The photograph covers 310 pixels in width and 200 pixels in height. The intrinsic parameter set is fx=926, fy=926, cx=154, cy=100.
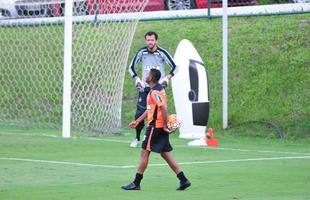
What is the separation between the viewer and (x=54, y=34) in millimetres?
19547

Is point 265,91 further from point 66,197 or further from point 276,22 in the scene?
point 66,197

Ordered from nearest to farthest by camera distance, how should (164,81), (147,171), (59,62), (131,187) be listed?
(131,187)
(147,171)
(164,81)
(59,62)

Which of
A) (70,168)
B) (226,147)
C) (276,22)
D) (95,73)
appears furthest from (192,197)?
(276,22)

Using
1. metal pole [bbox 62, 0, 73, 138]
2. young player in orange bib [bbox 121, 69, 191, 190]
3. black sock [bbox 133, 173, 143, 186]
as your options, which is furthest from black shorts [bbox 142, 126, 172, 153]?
metal pole [bbox 62, 0, 73, 138]

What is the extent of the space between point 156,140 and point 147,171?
1857 mm

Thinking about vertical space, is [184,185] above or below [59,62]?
below

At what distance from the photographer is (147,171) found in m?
12.9

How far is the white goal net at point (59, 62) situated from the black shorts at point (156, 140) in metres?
6.94

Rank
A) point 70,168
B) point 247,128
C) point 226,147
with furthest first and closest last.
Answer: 1. point 247,128
2. point 226,147
3. point 70,168

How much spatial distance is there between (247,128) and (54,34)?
14.8 feet

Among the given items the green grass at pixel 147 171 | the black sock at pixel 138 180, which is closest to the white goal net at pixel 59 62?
the green grass at pixel 147 171

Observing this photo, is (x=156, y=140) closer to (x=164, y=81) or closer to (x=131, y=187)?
(x=131, y=187)

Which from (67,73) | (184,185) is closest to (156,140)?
(184,185)

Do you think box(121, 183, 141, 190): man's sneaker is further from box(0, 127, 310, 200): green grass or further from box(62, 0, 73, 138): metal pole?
box(62, 0, 73, 138): metal pole
